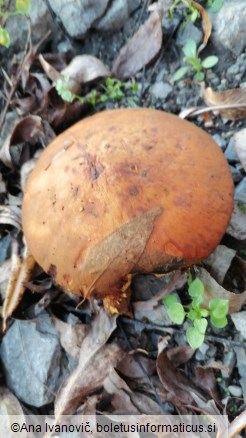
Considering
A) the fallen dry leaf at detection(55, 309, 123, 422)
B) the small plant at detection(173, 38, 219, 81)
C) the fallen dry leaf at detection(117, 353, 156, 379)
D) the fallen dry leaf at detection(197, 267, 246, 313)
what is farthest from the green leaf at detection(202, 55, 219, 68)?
the fallen dry leaf at detection(117, 353, 156, 379)

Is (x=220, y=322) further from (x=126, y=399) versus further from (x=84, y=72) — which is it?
(x=84, y=72)

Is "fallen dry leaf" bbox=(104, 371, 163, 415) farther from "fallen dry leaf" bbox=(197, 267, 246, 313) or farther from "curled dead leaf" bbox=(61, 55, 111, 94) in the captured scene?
"curled dead leaf" bbox=(61, 55, 111, 94)

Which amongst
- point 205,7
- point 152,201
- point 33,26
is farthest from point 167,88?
point 152,201

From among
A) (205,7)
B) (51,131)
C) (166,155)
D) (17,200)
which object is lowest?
(17,200)

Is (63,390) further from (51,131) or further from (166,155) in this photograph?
(51,131)

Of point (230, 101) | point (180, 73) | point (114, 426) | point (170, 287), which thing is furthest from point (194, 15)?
point (114, 426)

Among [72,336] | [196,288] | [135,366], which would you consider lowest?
[135,366]
